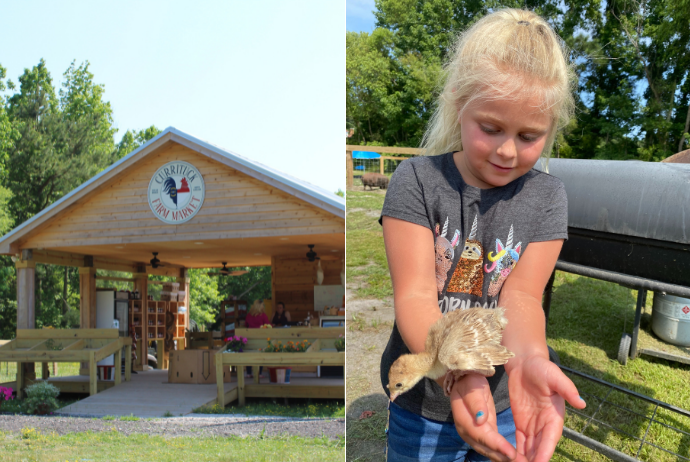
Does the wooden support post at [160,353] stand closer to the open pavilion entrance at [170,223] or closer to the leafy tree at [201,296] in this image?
the open pavilion entrance at [170,223]

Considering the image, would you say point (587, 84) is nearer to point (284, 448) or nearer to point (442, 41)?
point (442, 41)

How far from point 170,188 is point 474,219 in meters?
10.6

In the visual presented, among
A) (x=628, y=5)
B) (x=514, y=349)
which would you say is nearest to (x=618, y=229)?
(x=514, y=349)

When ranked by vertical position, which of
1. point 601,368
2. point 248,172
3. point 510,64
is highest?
point 248,172

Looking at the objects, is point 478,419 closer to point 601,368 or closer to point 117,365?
point 601,368

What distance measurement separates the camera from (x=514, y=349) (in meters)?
0.97

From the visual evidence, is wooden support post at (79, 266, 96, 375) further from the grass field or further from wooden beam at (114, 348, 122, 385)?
the grass field

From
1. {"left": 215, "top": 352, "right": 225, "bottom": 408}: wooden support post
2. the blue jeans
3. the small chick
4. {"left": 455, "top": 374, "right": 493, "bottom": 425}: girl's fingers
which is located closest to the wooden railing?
{"left": 215, "top": 352, "right": 225, "bottom": 408}: wooden support post

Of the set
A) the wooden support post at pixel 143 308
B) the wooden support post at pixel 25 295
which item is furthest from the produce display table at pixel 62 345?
the wooden support post at pixel 143 308

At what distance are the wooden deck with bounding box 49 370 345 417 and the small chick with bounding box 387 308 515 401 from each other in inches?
366

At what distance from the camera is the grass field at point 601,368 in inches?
138

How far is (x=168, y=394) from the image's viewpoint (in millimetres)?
10719

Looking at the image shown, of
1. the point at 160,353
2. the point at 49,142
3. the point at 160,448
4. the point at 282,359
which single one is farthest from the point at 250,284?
the point at 160,448

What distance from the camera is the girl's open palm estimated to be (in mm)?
822
